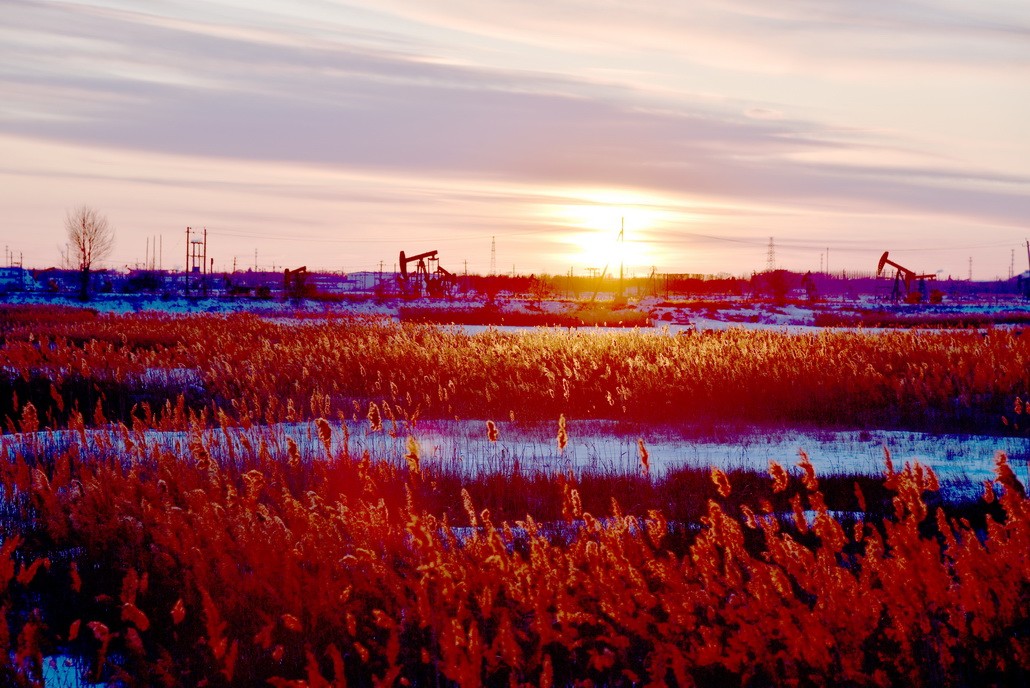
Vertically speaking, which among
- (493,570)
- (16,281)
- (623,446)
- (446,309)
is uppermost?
(16,281)

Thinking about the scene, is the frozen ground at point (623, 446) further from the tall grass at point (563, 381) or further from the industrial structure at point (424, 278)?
the industrial structure at point (424, 278)

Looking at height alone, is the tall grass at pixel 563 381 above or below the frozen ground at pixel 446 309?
below

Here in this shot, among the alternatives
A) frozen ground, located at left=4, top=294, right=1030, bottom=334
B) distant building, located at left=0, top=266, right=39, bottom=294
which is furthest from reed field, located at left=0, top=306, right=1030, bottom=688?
distant building, located at left=0, top=266, right=39, bottom=294

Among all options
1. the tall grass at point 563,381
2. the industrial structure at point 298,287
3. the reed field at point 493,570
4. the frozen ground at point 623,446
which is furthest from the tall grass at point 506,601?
the industrial structure at point 298,287

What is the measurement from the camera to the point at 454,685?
472 centimetres

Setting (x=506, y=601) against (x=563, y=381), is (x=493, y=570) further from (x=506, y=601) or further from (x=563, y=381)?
(x=563, y=381)

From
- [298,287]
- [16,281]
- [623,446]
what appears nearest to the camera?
[623,446]

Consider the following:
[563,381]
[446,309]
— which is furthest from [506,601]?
[446,309]

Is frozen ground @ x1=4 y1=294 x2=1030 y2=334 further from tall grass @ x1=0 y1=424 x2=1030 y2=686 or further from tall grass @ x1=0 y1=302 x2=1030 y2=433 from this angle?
tall grass @ x1=0 y1=424 x2=1030 y2=686

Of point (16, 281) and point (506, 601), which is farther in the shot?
point (16, 281)

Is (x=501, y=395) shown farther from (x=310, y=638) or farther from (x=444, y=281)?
(x=444, y=281)

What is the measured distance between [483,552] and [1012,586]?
283 centimetres

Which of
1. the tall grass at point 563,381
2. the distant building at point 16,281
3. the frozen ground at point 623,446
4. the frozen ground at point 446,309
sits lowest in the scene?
the frozen ground at point 623,446

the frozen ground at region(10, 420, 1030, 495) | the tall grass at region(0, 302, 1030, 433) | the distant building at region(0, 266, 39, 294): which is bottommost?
the frozen ground at region(10, 420, 1030, 495)
